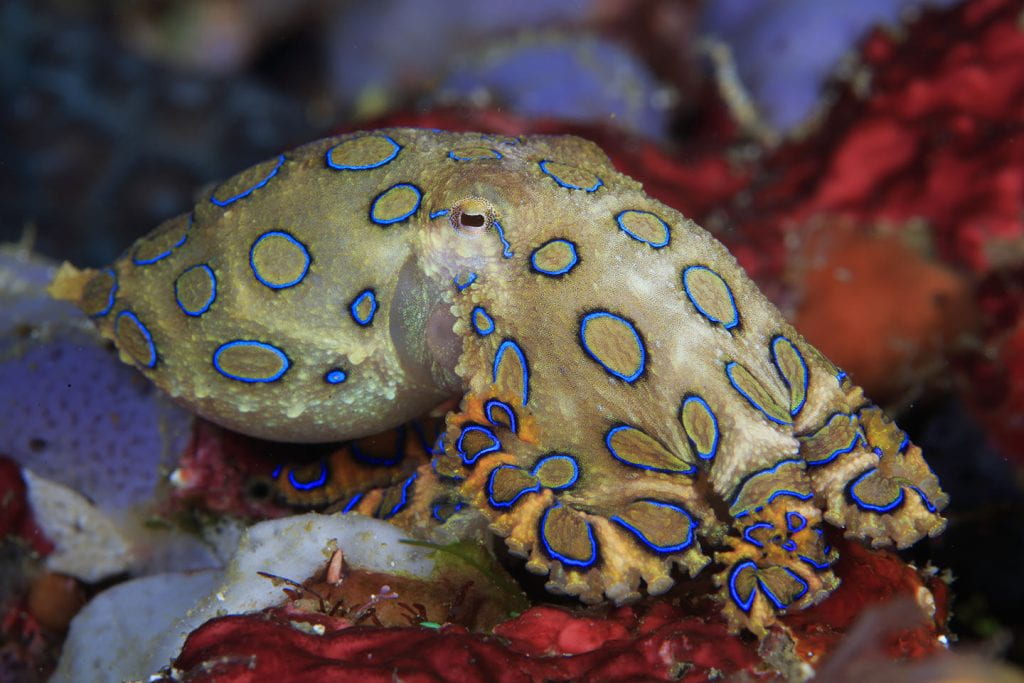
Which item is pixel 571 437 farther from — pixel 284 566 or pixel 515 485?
pixel 284 566

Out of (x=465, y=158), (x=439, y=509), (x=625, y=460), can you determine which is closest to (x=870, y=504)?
(x=625, y=460)

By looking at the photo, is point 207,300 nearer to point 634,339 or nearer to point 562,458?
point 562,458

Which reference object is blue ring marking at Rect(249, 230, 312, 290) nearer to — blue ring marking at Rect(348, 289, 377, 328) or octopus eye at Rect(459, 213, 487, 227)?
blue ring marking at Rect(348, 289, 377, 328)

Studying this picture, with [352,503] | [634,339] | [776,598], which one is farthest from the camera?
[352,503]

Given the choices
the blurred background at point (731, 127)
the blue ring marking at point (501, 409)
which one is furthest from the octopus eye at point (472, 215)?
the blurred background at point (731, 127)

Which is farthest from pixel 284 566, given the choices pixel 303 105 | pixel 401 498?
pixel 303 105

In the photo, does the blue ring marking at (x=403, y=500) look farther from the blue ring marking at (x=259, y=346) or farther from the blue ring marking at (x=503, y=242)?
the blue ring marking at (x=503, y=242)

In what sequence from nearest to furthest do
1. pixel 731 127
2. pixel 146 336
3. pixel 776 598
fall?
1. pixel 776 598
2. pixel 146 336
3. pixel 731 127
